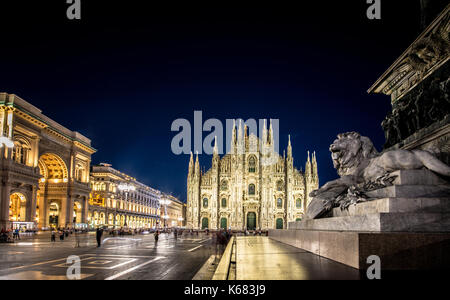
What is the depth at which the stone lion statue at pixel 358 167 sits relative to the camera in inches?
171

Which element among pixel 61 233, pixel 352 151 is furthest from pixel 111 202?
pixel 352 151

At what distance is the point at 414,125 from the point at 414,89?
850 millimetres

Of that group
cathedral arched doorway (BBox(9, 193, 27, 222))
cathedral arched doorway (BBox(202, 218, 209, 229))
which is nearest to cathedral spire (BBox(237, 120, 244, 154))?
cathedral arched doorway (BBox(202, 218, 209, 229))

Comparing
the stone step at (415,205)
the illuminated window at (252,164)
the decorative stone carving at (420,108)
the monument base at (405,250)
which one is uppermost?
the illuminated window at (252,164)

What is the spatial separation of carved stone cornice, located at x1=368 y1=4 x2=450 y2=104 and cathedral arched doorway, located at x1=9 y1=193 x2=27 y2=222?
110ft

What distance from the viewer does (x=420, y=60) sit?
6.47m

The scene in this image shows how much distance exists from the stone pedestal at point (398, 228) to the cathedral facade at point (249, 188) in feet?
165

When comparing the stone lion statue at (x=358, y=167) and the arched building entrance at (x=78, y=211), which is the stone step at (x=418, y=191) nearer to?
the stone lion statue at (x=358, y=167)

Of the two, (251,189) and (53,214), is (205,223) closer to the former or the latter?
(251,189)

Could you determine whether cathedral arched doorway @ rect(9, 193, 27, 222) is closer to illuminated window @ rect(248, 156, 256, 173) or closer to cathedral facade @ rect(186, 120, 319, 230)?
cathedral facade @ rect(186, 120, 319, 230)

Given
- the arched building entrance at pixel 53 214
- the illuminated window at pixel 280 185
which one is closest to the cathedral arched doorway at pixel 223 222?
the illuminated window at pixel 280 185

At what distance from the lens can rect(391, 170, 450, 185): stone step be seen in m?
4.17

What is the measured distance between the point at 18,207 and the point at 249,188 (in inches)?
1311
